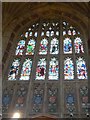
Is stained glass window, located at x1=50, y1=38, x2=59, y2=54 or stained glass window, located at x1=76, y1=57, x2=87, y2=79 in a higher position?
stained glass window, located at x1=50, y1=38, x2=59, y2=54

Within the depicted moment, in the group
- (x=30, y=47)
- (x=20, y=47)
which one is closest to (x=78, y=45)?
(x=30, y=47)

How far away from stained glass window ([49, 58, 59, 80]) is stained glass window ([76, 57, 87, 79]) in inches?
44.1

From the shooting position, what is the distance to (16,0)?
1634 cm

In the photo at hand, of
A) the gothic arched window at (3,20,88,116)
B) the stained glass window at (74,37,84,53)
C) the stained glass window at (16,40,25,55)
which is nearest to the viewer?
the gothic arched window at (3,20,88,116)

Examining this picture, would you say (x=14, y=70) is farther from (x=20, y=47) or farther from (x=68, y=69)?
(x=68, y=69)

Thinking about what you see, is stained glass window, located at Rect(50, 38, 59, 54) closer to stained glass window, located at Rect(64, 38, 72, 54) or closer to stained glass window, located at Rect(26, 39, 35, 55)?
stained glass window, located at Rect(64, 38, 72, 54)

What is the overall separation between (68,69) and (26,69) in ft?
7.27

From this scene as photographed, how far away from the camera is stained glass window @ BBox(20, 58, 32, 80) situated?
13.7m

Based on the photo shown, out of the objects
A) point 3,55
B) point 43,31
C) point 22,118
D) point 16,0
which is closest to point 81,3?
point 43,31

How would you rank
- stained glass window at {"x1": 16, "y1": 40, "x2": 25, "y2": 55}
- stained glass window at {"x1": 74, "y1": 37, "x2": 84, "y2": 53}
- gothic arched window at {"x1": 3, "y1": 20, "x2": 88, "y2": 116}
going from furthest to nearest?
stained glass window at {"x1": 16, "y1": 40, "x2": 25, "y2": 55}
stained glass window at {"x1": 74, "y1": 37, "x2": 84, "y2": 53}
gothic arched window at {"x1": 3, "y1": 20, "x2": 88, "y2": 116}

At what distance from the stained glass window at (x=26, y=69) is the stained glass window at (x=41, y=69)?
47cm

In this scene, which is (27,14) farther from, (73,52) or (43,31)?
(73,52)

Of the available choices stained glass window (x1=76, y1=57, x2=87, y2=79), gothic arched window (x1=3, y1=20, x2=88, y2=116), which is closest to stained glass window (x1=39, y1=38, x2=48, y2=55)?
gothic arched window (x1=3, y1=20, x2=88, y2=116)

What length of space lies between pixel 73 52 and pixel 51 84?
2618 millimetres
